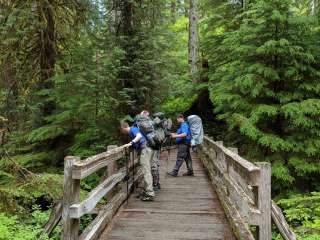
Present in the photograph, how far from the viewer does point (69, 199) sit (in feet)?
17.4

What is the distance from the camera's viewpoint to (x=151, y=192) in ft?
29.6

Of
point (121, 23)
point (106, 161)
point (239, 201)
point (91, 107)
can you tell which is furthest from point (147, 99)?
point (239, 201)

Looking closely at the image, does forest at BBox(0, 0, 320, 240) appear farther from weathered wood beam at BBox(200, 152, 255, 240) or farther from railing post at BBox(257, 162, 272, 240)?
railing post at BBox(257, 162, 272, 240)

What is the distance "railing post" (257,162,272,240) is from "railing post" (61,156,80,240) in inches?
91.2

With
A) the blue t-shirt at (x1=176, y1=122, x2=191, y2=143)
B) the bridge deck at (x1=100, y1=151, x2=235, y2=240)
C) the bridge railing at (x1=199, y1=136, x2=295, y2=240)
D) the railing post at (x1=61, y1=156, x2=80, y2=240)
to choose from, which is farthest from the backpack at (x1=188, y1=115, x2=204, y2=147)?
the railing post at (x1=61, y1=156, x2=80, y2=240)

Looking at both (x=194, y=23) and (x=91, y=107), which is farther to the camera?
(x=194, y=23)

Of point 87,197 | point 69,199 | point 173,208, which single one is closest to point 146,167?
point 173,208

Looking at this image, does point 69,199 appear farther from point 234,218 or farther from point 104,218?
point 234,218

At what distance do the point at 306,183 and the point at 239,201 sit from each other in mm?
6204

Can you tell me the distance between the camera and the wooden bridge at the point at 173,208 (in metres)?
5.27

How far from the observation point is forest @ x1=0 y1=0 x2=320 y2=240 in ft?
37.2

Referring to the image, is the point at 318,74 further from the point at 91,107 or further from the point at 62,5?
the point at 62,5

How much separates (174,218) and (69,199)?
112 inches

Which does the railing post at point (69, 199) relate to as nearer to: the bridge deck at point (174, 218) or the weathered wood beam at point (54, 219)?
the weathered wood beam at point (54, 219)
